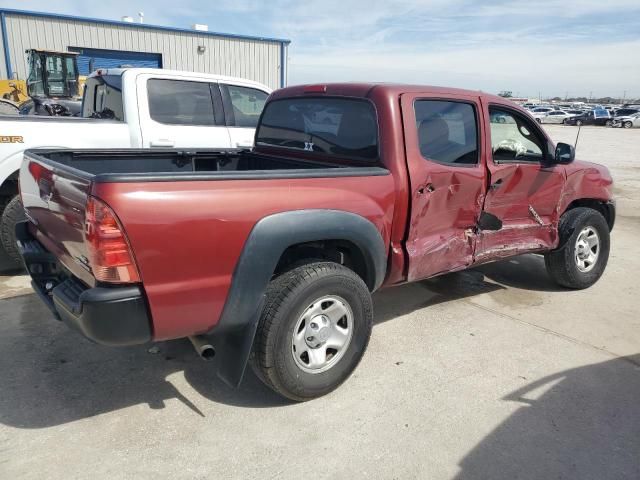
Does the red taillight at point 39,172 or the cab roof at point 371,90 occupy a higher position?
the cab roof at point 371,90

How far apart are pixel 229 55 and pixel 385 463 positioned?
87.0 feet

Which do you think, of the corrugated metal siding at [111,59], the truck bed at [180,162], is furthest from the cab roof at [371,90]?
the corrugated metal siding at [111,59]

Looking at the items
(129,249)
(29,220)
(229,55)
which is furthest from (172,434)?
(229,55)

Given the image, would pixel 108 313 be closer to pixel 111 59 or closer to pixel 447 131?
pixel 447 131

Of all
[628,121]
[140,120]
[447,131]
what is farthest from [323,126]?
[628,121]

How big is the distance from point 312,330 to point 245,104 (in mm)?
4228

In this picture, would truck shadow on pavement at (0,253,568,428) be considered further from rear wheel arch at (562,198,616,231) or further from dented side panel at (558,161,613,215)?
rear wheel arch at (562,198,616,231)

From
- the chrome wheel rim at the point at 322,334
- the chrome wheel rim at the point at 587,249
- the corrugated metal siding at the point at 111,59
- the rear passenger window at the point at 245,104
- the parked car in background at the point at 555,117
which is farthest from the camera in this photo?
the parked car in background at the point at 555,117

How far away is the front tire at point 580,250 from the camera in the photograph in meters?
4.86

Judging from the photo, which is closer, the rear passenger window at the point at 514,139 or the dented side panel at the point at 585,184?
the rear passenger window at the point at 514,139

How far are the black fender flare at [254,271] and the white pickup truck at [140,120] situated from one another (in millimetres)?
Answer: 3159

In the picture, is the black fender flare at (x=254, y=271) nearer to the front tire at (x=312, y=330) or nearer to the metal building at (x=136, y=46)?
the front tire at (x=312, y=330)

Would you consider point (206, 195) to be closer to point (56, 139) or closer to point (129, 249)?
point (129, 249)

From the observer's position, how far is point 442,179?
11.7ft
